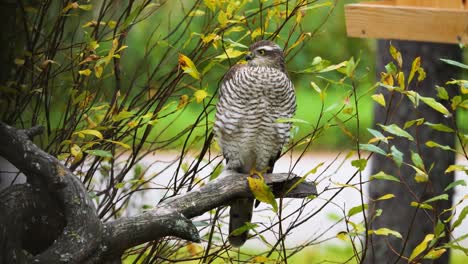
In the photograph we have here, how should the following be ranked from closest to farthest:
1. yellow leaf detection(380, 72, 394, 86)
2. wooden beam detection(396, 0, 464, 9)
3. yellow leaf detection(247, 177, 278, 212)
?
yellow leaf detection(247, 177, 278, 212) → yellow leaf detection(380, 72, 394, 86) → wooden beam detection(396, 0, 464, 9)

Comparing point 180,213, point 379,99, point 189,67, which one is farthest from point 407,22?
Answer: point 180,213

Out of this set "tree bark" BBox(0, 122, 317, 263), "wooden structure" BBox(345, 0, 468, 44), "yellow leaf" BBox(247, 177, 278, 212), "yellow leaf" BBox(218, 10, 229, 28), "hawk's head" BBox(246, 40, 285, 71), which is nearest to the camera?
"tree bark" BBox(0, 122, 317, 263)

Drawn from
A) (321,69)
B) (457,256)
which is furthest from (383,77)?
(457,256)

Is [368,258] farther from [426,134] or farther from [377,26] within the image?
[377,26]

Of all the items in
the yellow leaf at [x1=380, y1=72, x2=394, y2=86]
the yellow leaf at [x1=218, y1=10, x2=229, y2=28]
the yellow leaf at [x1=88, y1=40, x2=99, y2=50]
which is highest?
the yellow leaf at [x1=218, y1=10, x2=229, y2=28]

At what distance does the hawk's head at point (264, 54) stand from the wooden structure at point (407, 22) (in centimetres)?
73

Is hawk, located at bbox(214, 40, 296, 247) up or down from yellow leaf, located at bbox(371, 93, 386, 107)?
down

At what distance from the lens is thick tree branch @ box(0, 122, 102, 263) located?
2.00 meters

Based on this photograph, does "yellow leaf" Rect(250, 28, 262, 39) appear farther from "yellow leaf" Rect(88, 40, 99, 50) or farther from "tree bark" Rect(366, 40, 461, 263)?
"tree bark" Rect(366, 40, 461, 263)

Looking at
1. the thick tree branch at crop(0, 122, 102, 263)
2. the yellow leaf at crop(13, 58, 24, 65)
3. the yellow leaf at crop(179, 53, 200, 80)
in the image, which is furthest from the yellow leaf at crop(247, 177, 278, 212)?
the yellow leaf at crop(13, 58, 24, 65)

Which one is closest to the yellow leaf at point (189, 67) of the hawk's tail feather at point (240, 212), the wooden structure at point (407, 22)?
the hawk's tail feather at point (240, 212)

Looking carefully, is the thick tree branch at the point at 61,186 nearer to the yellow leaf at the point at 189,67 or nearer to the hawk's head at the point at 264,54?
the yellow leaf at the point at 189,67

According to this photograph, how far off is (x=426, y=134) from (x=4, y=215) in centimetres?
326

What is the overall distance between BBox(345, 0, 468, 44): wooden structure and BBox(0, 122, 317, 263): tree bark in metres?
1.85
